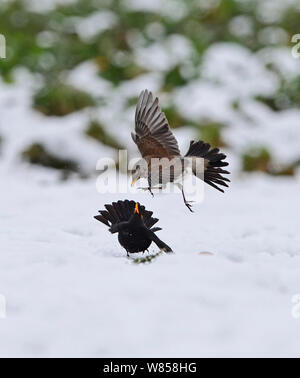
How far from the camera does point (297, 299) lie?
1963 mm

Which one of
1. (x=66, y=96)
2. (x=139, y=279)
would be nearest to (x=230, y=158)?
(x=66, y=96)

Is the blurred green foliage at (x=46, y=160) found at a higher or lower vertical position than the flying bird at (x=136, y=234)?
higher

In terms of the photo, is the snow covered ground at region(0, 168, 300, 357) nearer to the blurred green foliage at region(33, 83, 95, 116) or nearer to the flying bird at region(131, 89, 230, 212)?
the flying bird at region(131, 89, 230, 212)

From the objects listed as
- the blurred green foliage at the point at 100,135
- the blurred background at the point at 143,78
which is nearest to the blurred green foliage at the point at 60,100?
the blurred background at the point at 143,78

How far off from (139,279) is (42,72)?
5.76m

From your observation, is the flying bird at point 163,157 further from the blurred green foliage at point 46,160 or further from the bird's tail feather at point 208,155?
the blurred green foliage at point 46,160

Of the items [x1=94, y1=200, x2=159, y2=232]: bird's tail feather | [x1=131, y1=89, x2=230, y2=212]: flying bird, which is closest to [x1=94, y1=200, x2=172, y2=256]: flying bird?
[x1=94, y1=200, x2=159, y2=232]: bird's tail feather

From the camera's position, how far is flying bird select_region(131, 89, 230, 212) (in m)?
2.24

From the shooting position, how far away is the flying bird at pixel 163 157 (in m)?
2.24

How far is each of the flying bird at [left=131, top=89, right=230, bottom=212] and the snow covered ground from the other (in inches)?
12.4

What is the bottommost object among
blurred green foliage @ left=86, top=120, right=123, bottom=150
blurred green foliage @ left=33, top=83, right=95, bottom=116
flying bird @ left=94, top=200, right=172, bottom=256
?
flying bird @ left=94, top=200, right=172, bottom=256

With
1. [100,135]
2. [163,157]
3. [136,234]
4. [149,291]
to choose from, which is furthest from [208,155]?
[100,135]

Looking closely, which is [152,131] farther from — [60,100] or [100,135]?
[60,100]
